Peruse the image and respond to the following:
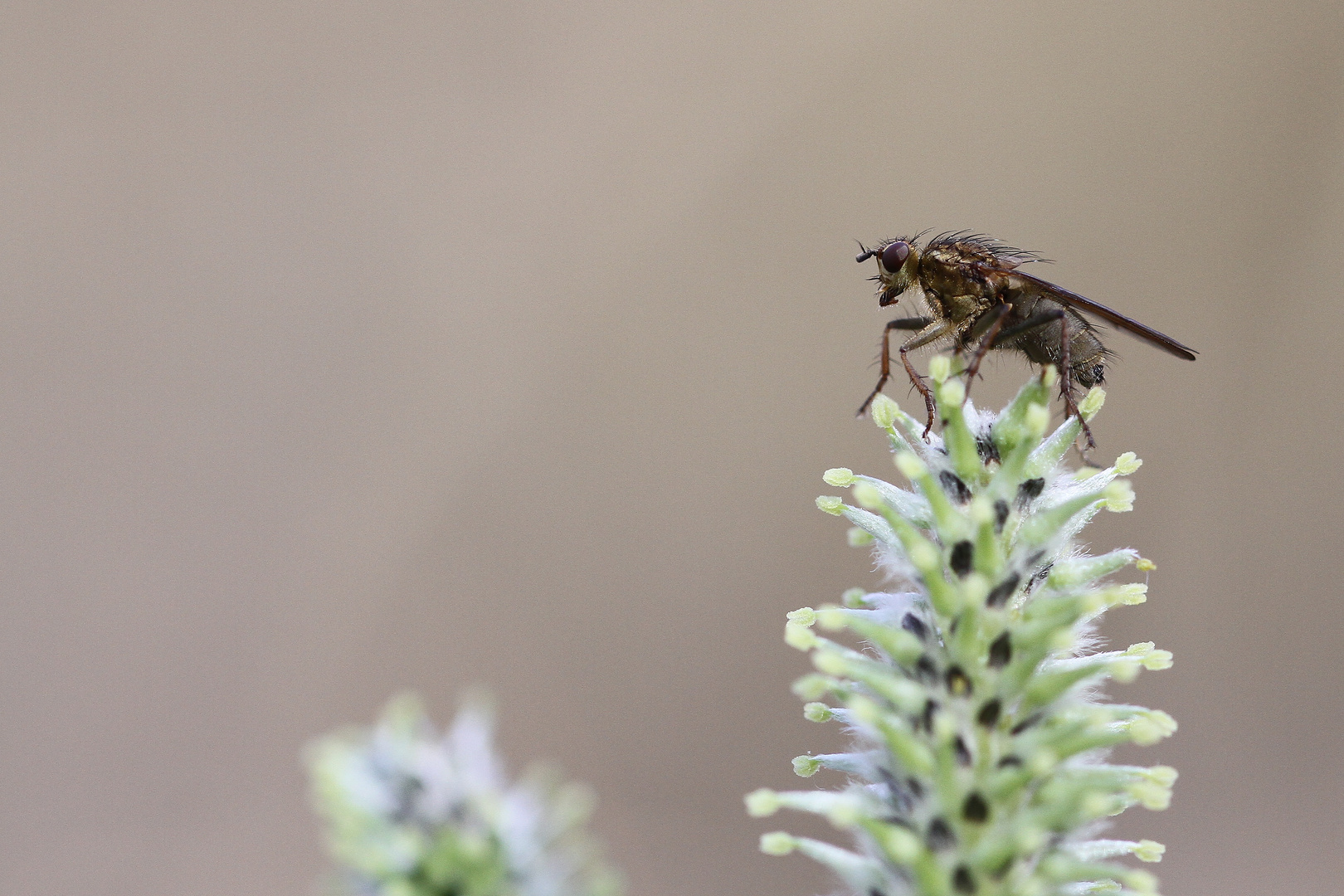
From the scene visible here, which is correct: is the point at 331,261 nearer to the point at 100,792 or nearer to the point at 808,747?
the point at 100,792

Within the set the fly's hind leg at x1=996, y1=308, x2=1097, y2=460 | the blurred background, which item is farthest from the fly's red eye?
the blurred background

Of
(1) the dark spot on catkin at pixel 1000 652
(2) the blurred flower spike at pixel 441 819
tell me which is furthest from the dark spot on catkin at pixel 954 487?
(2) the blurred flower spike at pixel 441 819

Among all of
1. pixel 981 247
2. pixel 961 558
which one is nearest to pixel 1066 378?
pixel 981 247

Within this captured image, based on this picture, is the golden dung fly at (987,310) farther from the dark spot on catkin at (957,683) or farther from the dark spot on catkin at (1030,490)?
the dark spot on catkin at (957,683)

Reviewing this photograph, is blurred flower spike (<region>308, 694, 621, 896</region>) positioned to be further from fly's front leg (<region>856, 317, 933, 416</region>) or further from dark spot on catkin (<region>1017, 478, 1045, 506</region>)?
fly's front leg (<region>856, 317, 933, 416</region>)

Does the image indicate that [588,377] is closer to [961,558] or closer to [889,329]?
[889,329]
